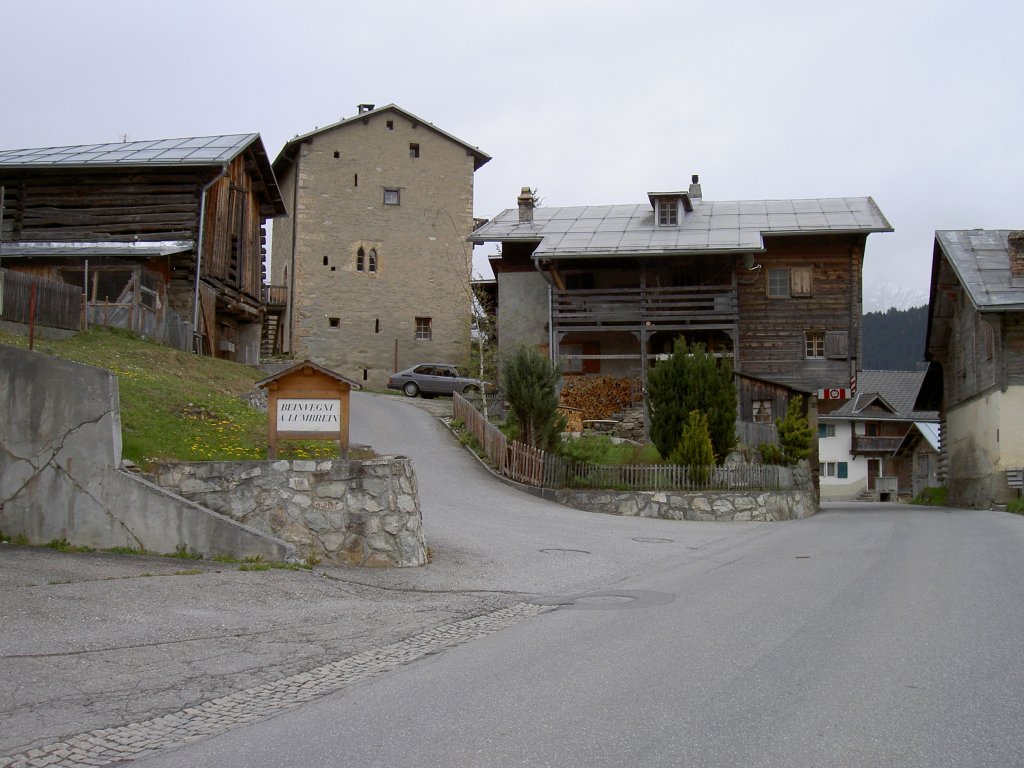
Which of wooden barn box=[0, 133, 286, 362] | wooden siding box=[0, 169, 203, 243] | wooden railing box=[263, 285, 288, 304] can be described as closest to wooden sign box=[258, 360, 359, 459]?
wooden barn box=[0, 133, 286, 362]

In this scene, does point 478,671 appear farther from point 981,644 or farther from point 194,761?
point 981,644

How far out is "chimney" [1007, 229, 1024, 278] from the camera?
106 feet

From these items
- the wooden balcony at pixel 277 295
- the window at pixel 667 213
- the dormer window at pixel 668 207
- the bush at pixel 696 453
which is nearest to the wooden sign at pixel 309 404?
the bush at pixel 696 453

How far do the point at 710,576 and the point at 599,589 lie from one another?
5.69 ft

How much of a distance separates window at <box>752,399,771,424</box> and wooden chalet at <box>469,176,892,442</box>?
5.26 ft

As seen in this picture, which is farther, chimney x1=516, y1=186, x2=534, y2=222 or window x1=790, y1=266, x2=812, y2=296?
chimney x1=516, y1=186, x2=534, y2=222

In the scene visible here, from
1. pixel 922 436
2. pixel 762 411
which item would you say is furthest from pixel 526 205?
pixel 922 436

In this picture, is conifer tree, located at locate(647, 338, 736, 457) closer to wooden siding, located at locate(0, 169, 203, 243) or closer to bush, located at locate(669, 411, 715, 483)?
bush, located at locate(669, 411, 715, 483)

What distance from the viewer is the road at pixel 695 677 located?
5203mm

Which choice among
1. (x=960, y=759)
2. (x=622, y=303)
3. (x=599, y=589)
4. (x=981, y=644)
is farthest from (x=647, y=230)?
(x=960, y=759)

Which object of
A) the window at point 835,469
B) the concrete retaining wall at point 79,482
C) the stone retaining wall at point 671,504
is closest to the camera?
the concrete retaining wall at point 79,482

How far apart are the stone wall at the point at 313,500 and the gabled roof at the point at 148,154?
2239 centimetres

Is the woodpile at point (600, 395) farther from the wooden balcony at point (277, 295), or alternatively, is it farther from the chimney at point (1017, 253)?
the wooden balcony at point (277, 295)

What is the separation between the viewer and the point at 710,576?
12.6 metres
